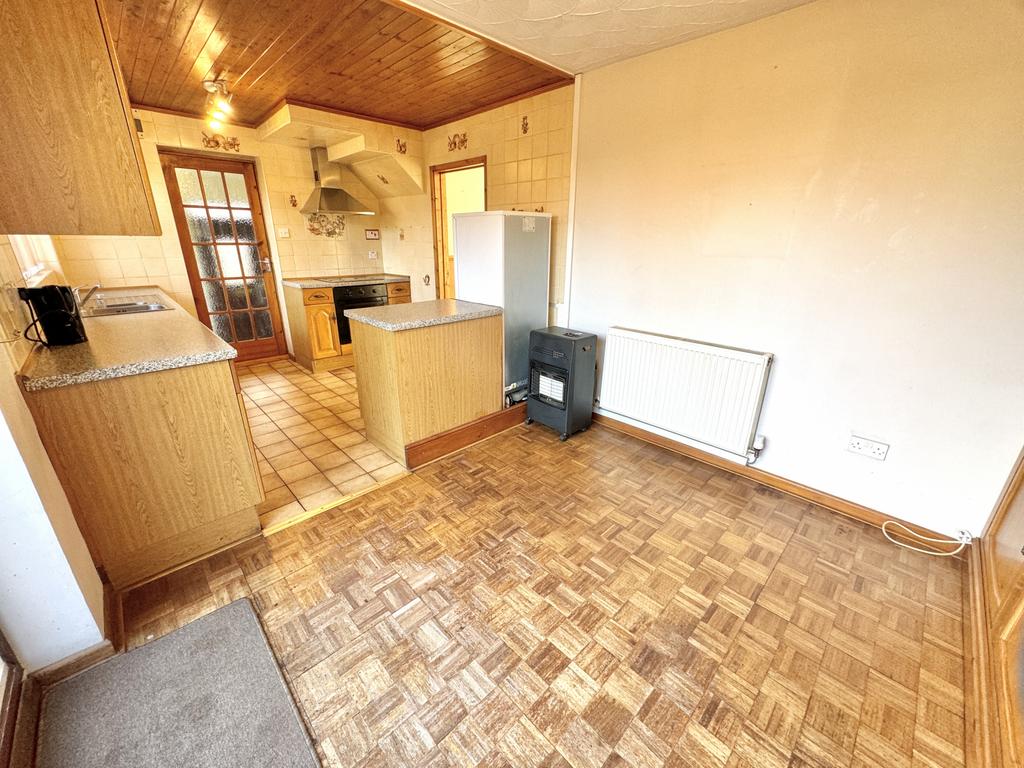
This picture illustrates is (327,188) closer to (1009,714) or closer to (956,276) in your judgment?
(956,276)

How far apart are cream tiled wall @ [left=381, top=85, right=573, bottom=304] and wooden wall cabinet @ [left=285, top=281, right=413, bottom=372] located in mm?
1681

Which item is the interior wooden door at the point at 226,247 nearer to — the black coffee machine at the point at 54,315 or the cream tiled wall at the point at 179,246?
the cream tiled wall at the point at 179,246

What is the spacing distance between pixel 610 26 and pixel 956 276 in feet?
6.23

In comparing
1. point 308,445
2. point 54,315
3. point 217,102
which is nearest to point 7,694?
point 54,315

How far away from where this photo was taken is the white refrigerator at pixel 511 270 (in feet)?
8.94

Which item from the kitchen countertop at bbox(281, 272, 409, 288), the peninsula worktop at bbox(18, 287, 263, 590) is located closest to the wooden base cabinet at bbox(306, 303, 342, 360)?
the kitchen countertop at bbox(281, 272, 409, 288)

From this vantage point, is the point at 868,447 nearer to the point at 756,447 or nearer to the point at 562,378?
the point at 756,447

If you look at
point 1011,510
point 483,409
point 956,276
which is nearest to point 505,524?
point 483,409

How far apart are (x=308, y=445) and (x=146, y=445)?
1.21m

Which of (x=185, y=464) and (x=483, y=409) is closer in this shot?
(x=185, y=464)

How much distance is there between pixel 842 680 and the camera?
1.29 meters

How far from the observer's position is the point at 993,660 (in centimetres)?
124

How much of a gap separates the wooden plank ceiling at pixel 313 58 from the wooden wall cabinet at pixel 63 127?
1.07 meters

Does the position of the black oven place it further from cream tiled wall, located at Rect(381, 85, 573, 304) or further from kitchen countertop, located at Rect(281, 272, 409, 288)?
cream tiled wall, located at Rect(381, 85, 573, 304)
